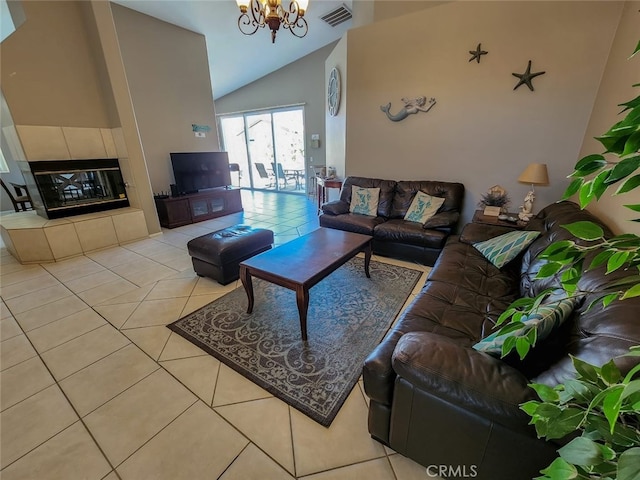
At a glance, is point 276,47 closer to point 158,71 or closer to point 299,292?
point 158,71

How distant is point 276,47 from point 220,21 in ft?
4.26

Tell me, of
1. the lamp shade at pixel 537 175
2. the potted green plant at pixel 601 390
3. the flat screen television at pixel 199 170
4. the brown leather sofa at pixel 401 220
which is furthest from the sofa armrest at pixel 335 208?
the potted green plant at pixel 601 390

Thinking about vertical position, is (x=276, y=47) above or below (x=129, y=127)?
above

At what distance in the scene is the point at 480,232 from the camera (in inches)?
103

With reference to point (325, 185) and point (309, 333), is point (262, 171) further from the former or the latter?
point (309, 333)

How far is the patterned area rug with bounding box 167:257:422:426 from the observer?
1.67 m

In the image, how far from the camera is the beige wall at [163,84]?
14.0 ft

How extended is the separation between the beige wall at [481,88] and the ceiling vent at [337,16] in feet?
3.38

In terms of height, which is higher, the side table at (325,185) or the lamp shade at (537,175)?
the lamp shade at (537,175)

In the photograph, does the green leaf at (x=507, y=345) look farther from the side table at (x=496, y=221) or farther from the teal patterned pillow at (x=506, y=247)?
the side table at (x=496, y=221)

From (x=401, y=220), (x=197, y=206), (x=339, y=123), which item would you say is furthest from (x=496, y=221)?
(x=197, y=206)

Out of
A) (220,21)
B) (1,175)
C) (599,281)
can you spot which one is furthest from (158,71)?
(599,281)

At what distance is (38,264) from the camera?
3.42 m

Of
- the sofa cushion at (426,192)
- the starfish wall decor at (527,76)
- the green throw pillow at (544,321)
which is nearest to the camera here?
the green throw pillow at (544,321)
